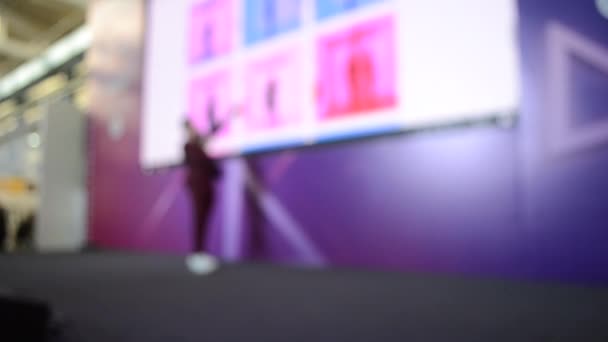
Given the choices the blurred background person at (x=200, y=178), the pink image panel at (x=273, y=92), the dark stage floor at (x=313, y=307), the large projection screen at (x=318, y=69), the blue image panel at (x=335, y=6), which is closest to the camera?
the dark stage floor at (x=313, y=307)

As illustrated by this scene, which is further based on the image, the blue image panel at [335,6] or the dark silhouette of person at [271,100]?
the dark silhouette of person at [271,100]

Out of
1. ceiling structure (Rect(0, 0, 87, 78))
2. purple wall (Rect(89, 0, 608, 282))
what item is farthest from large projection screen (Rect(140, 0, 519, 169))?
ceiling structure (Rect(0, 0, 87, 78))

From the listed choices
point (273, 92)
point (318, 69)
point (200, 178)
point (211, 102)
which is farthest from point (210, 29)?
point (200, 178)

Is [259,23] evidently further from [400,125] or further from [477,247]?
[477,247]

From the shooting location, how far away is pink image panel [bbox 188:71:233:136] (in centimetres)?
350

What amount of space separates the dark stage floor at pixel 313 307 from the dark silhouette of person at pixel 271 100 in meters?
1.12

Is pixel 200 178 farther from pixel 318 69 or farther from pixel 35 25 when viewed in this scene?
pixel 35 25

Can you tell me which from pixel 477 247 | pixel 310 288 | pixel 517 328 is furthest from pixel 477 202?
pixel 517 328

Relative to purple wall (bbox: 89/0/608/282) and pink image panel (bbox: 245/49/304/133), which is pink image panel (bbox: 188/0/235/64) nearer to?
pink image panel (bbox: 245/49/304/133)

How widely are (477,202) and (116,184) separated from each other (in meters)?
3.70

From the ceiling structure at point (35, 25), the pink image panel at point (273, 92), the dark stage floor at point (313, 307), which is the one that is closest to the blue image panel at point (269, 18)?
the pink image panel at point (273, 92)

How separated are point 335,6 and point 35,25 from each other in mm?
4629

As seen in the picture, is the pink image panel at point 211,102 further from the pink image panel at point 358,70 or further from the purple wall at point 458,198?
the pink image panel at point 358,70

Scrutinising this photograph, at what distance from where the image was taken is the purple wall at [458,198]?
2.06 meters
